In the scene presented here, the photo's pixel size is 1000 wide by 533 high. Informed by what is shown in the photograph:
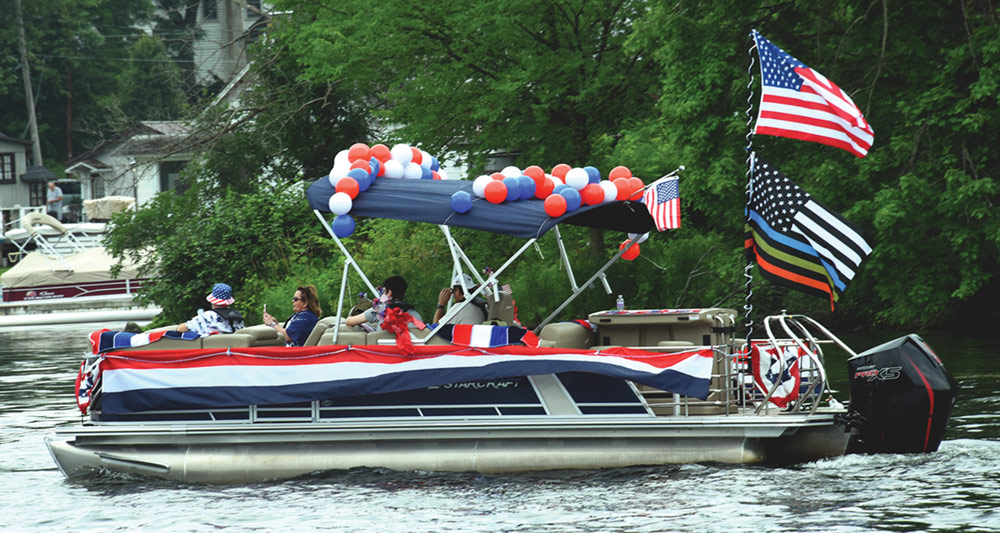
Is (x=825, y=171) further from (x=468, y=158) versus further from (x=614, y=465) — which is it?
(x=614, y=465)

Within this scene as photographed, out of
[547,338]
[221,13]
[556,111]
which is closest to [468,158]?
[556,111]

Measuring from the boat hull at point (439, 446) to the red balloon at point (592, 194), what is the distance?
206 centimetres

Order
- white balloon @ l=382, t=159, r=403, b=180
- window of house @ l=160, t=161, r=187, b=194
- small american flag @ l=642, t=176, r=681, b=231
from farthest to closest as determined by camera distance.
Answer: window of house @ l=160, t=161, r=187, b=194
small american flag @ l=642, t=176, r=681, b=231
white balloon @ l=382, t=159, r=403, b=180

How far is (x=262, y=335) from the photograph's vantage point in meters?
12.4

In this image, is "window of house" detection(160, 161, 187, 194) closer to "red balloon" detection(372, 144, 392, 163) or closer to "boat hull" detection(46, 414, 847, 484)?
"red balloon" detection(372, 144, 392, 163)

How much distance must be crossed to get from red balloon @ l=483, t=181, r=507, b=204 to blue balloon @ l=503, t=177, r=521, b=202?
8 centimetres

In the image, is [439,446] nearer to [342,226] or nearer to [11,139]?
[342,226]

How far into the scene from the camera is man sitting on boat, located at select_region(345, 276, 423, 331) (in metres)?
11.8

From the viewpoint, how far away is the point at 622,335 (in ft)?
39.6

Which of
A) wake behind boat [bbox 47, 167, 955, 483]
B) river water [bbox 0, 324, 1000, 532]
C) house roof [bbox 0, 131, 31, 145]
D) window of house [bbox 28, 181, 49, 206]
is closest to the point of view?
river water [bbox 0, 324, 1000, 532]

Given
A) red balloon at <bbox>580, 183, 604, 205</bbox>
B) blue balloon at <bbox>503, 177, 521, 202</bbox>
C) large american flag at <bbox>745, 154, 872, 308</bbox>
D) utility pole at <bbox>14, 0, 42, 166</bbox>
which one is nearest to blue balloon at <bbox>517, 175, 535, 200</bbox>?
blue balloon at <bbox>503, 177, 521, 202</bbox>

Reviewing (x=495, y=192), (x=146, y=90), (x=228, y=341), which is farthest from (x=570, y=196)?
(x=146, y=90)

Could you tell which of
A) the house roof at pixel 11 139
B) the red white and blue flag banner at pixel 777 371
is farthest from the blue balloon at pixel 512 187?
the house roof at pixel 11 139

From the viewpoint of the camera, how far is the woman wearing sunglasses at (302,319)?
42.3ft
